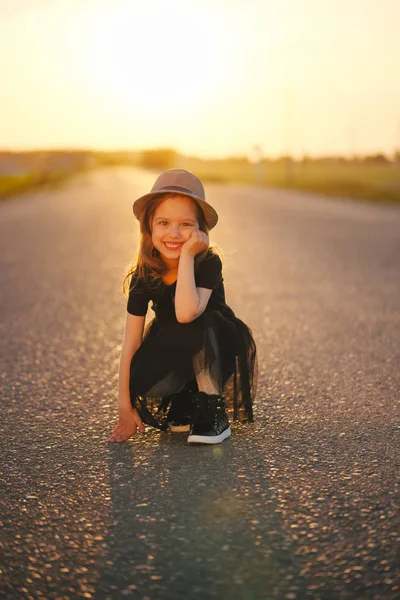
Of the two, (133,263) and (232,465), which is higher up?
(133,263)

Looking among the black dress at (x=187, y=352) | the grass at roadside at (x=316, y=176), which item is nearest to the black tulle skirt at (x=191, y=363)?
the black dress at (x=187, y=352)

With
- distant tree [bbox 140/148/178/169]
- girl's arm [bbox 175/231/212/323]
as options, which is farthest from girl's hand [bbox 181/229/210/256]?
distant tree [bbox 140/148/178/169]

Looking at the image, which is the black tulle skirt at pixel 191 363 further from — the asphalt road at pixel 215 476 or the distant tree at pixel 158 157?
the distant tree at pixel 158 157

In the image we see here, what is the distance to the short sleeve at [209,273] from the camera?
3898 millimetres

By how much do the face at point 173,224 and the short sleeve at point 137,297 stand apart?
179mm

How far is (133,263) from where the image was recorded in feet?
13.3

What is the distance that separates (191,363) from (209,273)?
40 cm

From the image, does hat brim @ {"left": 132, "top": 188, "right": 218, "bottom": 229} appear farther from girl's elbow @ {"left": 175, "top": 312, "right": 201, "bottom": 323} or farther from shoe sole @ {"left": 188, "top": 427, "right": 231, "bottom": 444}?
shoe sole @ {"left": 188, "top": 427, "right": 231, "bottom": 444}

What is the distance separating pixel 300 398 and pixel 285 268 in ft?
21.2

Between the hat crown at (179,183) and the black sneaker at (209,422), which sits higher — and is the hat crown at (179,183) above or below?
above

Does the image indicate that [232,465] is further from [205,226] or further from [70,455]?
[205,226]

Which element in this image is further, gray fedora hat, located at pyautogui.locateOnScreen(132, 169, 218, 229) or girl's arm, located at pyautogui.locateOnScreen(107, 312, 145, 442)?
girl's arm, located at pyautogui.locateOnScreen(107, 312, 145, 442)

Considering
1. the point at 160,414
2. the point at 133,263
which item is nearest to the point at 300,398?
the point at 160,414

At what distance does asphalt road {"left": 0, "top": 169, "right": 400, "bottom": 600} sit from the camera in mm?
2531
